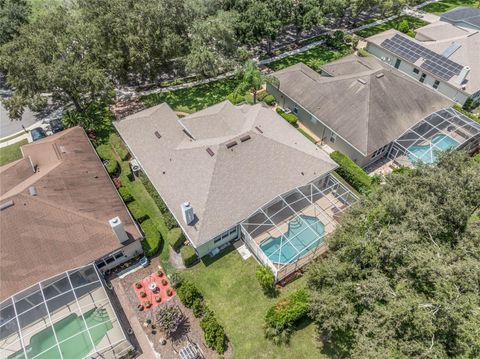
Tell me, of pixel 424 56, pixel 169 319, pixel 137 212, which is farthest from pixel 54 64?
pixel 424 56

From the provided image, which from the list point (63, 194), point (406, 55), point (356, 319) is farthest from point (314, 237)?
point (406, 55)

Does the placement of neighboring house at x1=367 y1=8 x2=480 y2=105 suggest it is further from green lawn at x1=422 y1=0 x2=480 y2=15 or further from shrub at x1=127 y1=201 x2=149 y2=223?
shrub at x1=127 y1=201 x2=149 y2=223

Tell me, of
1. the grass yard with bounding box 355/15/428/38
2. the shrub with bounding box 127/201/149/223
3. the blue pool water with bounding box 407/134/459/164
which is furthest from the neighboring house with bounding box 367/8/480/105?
the shrub with bounding box 127/201/149/223

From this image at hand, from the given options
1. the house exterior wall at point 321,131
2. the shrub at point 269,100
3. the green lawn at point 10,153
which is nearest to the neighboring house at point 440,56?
the house exterior wall at point 321,131

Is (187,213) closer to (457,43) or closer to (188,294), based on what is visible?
(188,294)

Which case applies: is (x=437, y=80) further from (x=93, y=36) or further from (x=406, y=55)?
(x=93, y=36)
